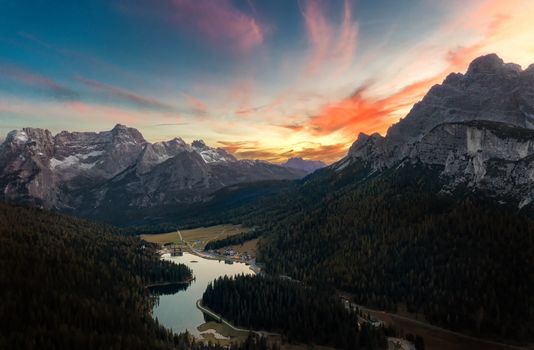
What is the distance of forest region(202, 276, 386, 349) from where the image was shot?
493 ft

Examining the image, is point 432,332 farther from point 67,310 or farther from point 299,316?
point 67,310

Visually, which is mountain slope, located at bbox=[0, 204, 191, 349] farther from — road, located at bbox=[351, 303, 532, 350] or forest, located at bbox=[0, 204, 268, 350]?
road, located at bbox=[351, 303, 532, 350]

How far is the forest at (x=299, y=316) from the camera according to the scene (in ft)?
493

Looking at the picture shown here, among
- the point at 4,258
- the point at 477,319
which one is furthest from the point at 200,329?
the point at 477,319

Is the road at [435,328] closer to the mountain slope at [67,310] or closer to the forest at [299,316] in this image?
the forest at [299,316]

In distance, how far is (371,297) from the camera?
7825 inches

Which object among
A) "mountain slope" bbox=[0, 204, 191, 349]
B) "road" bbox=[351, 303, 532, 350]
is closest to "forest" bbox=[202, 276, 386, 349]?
"road" bbox=[351, 303, 532, 350]

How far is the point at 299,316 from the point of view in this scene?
165 m

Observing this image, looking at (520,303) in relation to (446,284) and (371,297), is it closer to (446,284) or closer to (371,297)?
(446,284)

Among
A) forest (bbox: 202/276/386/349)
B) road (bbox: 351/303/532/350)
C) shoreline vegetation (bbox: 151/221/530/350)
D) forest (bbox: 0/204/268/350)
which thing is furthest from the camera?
shoreline vegetation (bbox: 151/221/530/350)

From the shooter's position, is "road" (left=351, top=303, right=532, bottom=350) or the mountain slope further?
"road" (left=351, top=303, right=532, bottom=350)

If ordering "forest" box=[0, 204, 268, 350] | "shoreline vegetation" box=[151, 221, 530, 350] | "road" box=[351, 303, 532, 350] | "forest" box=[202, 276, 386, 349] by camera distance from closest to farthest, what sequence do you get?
"forest" box=[0, 204, 268, 350] < "forest" box=[202, 276, 386, 349] < "road" box=[351, 303, 532, 350] < "shoreline vegetation" box=[151, 221, 530, 350]

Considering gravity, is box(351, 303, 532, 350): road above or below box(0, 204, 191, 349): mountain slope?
below

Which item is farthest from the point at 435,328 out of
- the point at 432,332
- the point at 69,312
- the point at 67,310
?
the point at 67,310
